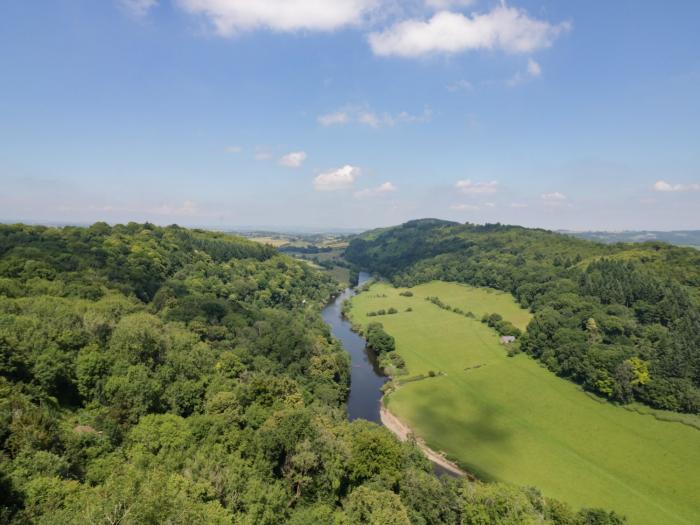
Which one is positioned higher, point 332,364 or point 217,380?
point 217,380

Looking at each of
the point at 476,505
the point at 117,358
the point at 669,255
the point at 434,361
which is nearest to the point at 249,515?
the point at 476,505

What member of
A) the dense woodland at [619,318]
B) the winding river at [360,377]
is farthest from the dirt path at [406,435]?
the dense woodland at [619,318]

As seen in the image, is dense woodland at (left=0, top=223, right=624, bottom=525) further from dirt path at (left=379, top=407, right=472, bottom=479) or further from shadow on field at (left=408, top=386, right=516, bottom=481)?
shadow on field at (left=408, top=386, right=516, bottom=481)

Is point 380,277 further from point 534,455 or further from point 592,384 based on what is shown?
point 534,455

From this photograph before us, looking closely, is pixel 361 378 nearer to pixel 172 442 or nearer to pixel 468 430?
pixel 468 430

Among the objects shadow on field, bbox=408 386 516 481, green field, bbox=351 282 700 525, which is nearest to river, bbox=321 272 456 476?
green field, bbox=351 282 700 525

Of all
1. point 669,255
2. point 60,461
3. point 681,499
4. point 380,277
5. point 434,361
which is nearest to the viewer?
point 60,461

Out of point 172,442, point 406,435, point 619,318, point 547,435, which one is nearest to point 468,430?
point 406,435
